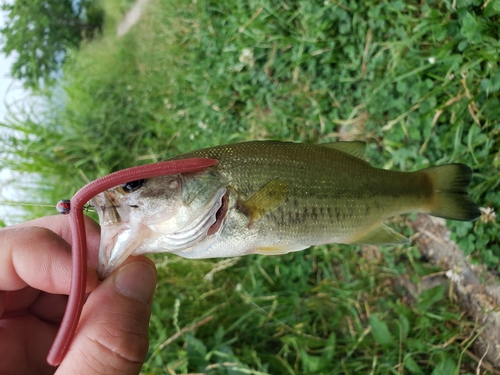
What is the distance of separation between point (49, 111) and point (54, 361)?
160 inches

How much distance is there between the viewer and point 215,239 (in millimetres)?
1396

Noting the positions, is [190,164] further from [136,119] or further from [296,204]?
[136,119]

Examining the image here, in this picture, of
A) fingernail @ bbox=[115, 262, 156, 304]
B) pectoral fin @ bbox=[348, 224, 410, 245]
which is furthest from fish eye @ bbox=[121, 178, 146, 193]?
pectoral fin @ bbox=[348, 224, 410, 245]

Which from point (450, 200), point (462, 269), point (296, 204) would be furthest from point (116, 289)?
point (462, 269)

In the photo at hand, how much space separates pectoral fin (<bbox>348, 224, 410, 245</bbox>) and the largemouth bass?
1.7 inches

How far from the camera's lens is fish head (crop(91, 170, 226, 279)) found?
51.1 inches

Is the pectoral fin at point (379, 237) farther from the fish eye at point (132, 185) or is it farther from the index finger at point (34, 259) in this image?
the index finger at point (34, 259)

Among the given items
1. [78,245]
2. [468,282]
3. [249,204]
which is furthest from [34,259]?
[468,282]

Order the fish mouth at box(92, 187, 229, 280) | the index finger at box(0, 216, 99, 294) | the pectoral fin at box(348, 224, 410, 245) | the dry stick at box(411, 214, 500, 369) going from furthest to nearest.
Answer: the dry stick at box(411, 214, 500, 369)
the pectoral fin at box(348, 224, 410, 245)
the index finger at box(0, 216, 99, 294)
the fish mouth at box(92, 187, 229, 280)

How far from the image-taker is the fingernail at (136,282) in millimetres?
1359

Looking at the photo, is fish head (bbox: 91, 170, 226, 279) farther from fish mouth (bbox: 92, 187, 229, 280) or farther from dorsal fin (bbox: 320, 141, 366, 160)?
dorsal fin (bbox: 320, 141, 366, 160)

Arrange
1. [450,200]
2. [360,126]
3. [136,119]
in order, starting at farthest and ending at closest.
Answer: [136,119]
[360,126]
[450,200]

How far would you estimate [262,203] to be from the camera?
54.3 inches

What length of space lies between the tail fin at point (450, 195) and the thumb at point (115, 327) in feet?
4.37
